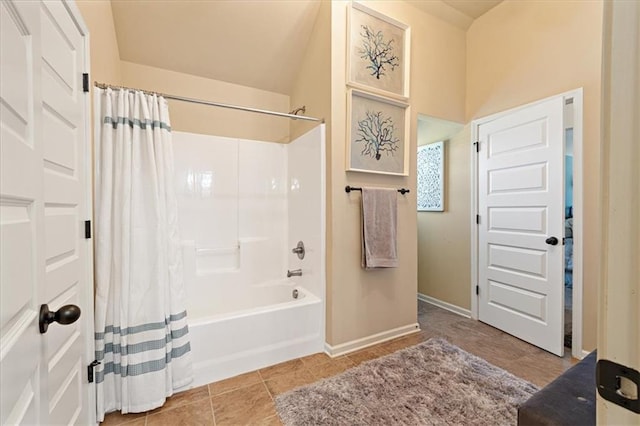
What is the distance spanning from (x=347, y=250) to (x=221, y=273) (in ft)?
4.37

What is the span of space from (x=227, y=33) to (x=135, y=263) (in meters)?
2.08

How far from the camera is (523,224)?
8.08 ft

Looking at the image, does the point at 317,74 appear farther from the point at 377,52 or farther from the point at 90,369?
the point at 90,369

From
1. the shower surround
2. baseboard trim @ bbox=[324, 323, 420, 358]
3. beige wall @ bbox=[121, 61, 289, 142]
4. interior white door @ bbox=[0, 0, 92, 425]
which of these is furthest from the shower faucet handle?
interior white door @ bbox=[0, 0, 92, 425]

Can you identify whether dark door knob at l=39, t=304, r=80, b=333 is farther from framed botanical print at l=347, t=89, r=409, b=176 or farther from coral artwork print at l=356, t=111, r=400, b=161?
coral artwork print at l=356, t=111, r=400, b=161

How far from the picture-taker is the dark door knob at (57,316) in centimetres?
72

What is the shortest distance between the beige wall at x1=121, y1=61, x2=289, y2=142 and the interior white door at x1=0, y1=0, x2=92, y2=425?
4.36 ft

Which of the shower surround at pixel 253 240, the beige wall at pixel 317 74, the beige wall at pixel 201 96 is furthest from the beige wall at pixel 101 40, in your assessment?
the beige wall at pixel 317 74

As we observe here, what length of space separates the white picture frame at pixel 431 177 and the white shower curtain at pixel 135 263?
286cm

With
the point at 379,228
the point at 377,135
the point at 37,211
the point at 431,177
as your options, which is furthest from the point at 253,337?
the point at 431,177

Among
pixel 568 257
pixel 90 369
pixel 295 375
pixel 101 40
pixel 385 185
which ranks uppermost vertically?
pixel 101 40

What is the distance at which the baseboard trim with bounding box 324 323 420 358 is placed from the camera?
7.22ft

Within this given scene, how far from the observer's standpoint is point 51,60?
1.05 metres

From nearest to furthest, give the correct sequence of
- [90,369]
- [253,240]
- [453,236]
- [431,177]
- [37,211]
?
[37,211]
[90,369]
[253,240]
[453,236]
[431,177]
